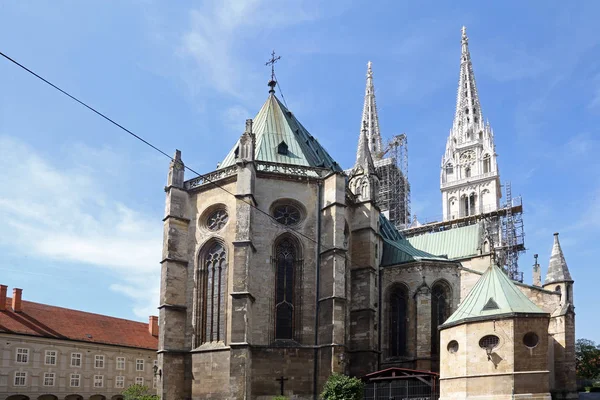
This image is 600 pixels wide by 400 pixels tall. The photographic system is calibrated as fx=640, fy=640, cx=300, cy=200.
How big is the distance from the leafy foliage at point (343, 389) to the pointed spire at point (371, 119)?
148 feet

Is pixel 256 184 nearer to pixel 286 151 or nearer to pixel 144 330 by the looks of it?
pixel 286 151

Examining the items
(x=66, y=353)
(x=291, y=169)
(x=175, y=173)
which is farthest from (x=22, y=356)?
(x=291, y=169)

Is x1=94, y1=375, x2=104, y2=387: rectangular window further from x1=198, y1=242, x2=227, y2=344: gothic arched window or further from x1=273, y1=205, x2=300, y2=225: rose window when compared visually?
x1=273, y1=205, x2=300, y2=225: rose window

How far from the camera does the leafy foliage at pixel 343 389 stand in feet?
85.7

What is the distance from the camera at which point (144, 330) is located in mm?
48531

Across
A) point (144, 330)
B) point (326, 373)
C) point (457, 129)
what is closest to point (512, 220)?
point (457, 129)

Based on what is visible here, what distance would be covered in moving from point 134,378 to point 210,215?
64.3 ft

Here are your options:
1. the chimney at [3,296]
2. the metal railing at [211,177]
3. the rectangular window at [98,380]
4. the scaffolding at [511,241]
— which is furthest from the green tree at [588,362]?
the chimney at [3,296]

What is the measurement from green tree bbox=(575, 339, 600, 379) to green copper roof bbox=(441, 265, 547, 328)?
123ft

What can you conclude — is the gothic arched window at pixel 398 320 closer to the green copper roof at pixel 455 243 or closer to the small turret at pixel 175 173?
the green copper roof at pixel 455 243

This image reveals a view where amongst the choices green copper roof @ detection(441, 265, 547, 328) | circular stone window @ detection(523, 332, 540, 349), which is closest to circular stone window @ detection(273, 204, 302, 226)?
green copper roof @ detection(441, 265, 547, 328)

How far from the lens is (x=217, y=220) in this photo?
102 feet

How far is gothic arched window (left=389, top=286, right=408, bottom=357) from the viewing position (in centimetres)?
3416

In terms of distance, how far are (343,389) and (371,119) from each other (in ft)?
162
